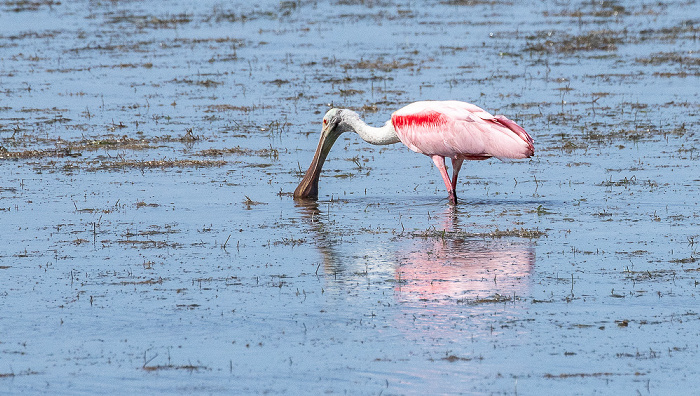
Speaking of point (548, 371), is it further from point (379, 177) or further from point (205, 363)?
point (379, 177)

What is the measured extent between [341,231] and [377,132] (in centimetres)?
214

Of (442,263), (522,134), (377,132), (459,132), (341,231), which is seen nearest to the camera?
(442,263)

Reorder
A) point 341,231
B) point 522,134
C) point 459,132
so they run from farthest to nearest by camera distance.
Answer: point 459,132, point 522,134, point 341,231

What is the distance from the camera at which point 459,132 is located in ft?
38.8

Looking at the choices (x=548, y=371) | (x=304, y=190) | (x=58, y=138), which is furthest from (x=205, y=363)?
(x=58, y=138)

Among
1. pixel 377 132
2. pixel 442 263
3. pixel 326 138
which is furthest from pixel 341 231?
pixel 326 138

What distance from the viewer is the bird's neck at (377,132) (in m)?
12.5

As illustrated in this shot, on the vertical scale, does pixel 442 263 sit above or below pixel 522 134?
below

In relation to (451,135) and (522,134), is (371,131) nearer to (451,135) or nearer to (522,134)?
(451,135)

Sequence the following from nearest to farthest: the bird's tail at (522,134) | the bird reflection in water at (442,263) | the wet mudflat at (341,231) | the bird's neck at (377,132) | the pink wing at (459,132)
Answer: the wet mudflat at (341,231)
the bird reflection in water at (442,263)
the bird's tail at (522,134)
the pink wing at (459,132)
the bird's neck at (377,132)

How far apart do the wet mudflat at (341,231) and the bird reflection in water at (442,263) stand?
3 centimetres

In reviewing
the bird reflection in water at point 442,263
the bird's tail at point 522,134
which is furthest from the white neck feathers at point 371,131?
the bird reflection in water at point 442,263

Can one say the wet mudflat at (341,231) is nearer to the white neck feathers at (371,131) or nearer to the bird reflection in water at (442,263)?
the bird reflection in water at (442,263)

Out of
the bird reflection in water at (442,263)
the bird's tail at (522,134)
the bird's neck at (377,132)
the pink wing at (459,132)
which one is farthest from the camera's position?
the bird's neck at (377,132)
